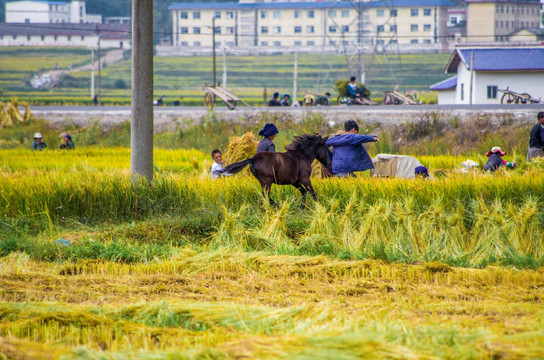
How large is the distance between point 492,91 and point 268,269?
30.5 metres

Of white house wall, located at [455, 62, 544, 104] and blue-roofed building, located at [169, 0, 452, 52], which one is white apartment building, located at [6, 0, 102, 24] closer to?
blue-roofed building, located at [169, 0, 452, 52]

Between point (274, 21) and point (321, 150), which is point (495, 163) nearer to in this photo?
point (321, 150)

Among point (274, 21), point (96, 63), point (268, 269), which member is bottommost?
point (268, 269)

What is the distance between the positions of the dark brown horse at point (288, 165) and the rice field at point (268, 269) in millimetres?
448

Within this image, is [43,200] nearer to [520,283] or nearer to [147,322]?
[147,322]

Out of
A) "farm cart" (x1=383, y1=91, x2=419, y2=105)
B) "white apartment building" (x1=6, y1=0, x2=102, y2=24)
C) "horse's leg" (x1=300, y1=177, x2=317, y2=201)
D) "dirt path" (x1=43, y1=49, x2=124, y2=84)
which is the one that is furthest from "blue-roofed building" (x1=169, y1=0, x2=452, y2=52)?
"horse's leg" (x1=300, y1=177, x2=317, y2=201)

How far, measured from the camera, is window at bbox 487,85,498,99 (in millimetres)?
34844

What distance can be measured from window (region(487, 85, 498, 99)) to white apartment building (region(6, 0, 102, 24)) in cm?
6045

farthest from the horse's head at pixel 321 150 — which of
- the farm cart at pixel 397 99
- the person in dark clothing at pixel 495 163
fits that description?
the farm cart at pixel 397 99

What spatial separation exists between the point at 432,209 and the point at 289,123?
1425 centimetres

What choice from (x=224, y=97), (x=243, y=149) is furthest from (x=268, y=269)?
(x=224, y=97)

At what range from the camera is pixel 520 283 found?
6.35m

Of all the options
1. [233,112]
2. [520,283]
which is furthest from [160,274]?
[233,112]

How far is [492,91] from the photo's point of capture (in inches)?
1377
